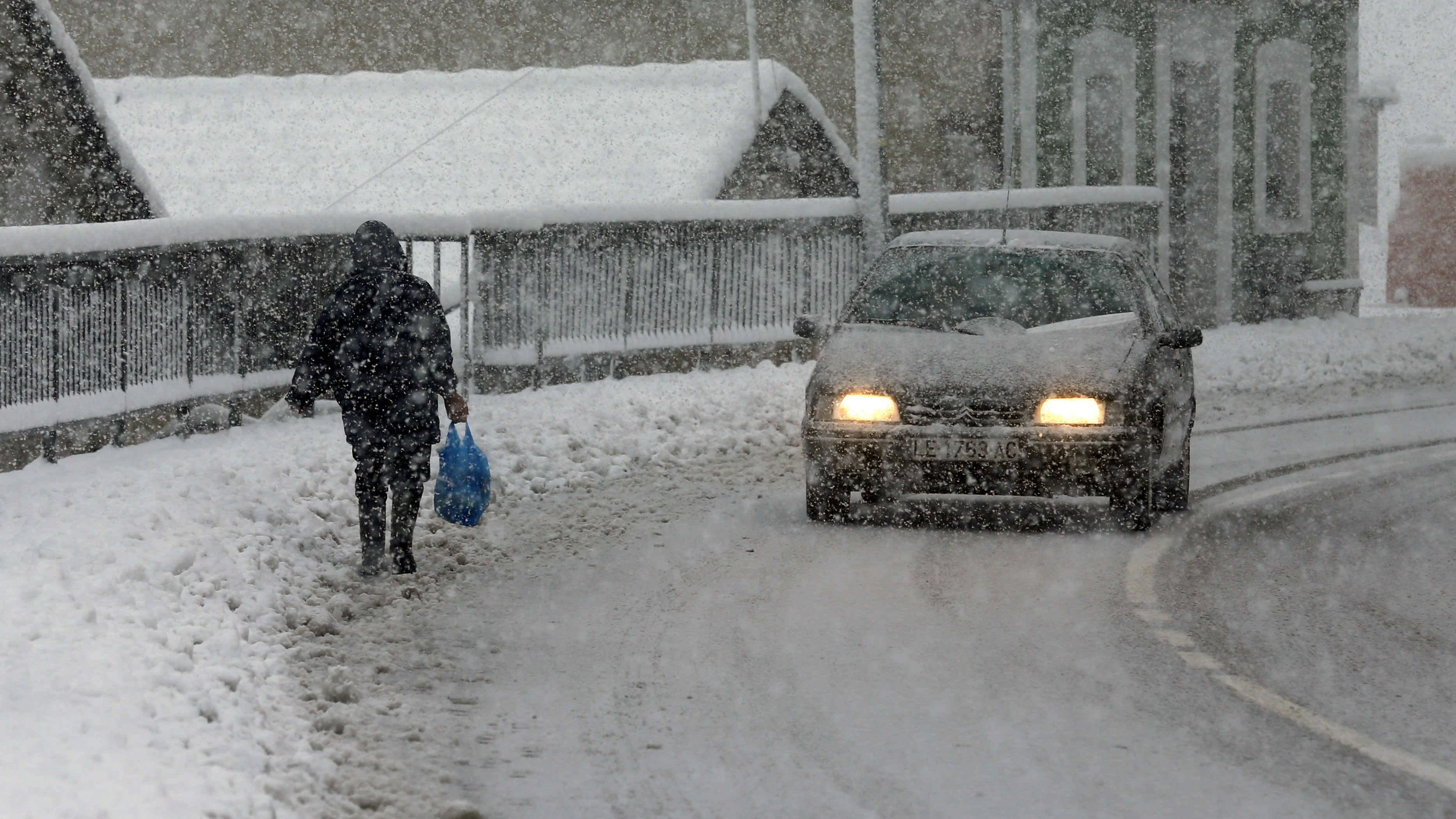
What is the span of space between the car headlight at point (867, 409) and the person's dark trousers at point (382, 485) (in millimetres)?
2417

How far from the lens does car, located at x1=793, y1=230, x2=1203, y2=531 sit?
408 inches

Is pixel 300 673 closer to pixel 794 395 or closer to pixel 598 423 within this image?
pixel 598 423

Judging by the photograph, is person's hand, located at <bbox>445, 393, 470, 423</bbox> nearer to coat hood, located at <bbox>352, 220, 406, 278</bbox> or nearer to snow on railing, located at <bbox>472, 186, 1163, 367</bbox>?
coat hood, located at <bbox>352, 220, 406, 278</bbox>

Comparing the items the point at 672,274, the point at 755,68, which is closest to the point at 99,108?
the point at 672,274

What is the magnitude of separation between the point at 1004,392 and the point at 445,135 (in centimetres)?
1427

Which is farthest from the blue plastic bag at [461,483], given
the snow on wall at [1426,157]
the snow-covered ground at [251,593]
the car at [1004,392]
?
the snow on wall at [1426,157]

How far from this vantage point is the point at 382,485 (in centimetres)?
924

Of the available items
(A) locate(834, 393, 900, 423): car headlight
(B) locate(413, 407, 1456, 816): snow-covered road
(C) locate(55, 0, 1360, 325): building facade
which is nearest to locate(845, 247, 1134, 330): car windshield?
(A) locate(834, 393, 900, 423): car headlight

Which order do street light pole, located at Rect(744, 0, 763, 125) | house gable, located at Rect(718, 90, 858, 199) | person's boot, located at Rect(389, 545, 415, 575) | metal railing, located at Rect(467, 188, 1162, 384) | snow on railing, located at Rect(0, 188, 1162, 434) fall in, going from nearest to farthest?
person's boot, located at Rect(389, 545, 415, 575), snow on railing, located at Rect(0, 188, 1162, 434), metal railing, located at Rect(467, 188, 1162, 384), street light pole, located at Rect(744, 0, 763, 125), house gable, located at Rect(718, 90, 858, 199)

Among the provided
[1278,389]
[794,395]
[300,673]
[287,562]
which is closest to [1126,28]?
[1278,389]

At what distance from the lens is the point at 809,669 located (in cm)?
741

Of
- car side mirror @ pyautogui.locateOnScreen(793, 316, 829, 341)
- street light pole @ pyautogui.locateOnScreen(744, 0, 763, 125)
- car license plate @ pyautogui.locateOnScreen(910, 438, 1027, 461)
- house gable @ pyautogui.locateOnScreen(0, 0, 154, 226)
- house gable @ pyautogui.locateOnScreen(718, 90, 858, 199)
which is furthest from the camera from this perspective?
house gable @ pyautogui.locateOnScreen(718, 90, 858, 199)

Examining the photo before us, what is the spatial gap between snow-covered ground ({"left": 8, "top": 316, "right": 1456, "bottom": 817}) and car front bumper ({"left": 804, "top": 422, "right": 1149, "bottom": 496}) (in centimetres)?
144

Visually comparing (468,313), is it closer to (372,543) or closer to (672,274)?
(672,274)
